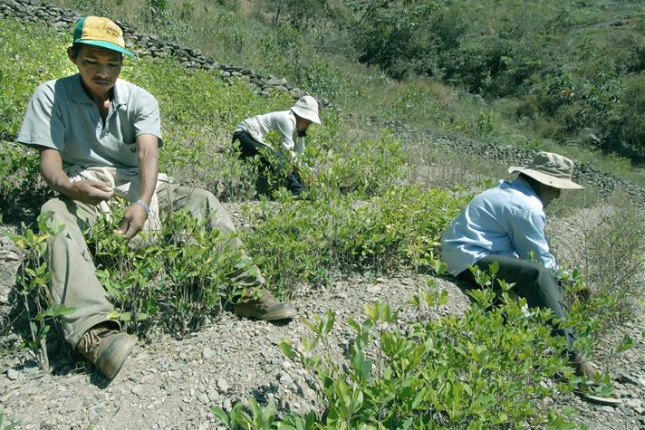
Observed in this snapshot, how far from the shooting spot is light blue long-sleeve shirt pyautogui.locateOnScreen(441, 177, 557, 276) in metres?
3.38

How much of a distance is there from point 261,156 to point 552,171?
282cm

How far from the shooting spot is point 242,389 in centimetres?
232

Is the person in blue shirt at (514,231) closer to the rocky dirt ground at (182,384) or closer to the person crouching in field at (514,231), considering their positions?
the person crouching in field at (514,231)

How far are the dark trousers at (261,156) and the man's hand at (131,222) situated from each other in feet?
7.17

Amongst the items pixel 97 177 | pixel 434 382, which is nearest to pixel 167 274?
pixel 97 177

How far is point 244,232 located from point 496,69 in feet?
67.1

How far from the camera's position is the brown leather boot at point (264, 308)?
2.82 meters

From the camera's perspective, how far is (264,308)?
111 inches

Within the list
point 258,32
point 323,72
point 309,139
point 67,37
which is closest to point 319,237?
point 309,139

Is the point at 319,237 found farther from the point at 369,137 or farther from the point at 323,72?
the point at 323,72

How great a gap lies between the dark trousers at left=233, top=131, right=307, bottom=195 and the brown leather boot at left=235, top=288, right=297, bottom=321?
219 cm

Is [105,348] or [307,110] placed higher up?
[307,110]

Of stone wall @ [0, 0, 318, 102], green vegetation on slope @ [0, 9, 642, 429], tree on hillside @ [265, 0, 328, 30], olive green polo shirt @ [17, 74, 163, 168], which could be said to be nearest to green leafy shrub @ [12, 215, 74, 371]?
green vegetation on slope @ [0, 9, 642, 429]

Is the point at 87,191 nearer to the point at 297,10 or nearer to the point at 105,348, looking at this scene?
the point at 105,348
